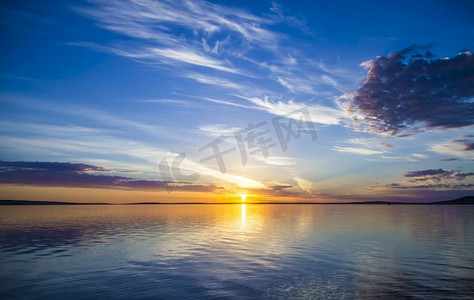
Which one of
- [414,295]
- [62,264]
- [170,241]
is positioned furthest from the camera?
[170,241]

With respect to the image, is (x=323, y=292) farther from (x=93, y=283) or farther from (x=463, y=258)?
(x=463, y=258)

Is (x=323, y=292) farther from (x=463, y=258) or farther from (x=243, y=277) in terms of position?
(x=463, y=258)

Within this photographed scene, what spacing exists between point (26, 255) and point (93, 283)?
50.8ft

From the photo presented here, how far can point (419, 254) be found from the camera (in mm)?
32312

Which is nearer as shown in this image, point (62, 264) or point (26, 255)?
point (62, 264)

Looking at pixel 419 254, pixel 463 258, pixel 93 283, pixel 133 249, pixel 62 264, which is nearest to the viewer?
pixel 93 283

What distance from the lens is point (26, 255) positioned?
30469 millimetres

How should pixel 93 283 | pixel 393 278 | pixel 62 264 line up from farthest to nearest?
1. pixel 62 264
2. pixel 393 278
3. pixel 93 283

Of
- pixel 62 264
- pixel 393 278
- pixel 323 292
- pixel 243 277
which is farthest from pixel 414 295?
pixel 62 264

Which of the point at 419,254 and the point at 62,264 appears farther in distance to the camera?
the point at 419,254

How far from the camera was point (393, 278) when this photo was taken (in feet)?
73.2

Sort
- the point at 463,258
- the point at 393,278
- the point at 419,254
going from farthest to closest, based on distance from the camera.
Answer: the point at 419,254, the point at 463,258, the point at 393,278

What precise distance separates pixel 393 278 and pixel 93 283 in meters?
23.0

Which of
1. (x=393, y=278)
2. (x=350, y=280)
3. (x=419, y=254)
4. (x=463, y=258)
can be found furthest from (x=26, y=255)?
(x=463, y=258)
